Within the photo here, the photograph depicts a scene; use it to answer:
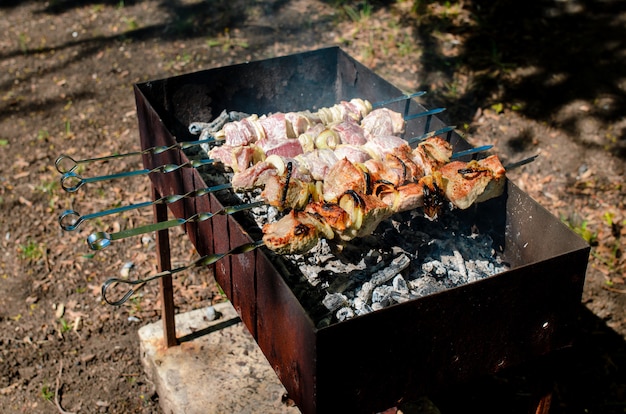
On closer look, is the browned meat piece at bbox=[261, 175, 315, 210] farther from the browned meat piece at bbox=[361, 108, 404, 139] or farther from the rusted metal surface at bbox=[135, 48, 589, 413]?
the browned meat piece at bbox=[361, 108, 404, 139]

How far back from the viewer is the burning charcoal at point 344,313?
2689 mm

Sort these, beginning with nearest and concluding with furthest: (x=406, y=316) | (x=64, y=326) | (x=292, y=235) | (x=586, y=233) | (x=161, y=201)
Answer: (x=406, y=316), (x=292, y=235), (x=161, y=201), (x=64, y=326), (x=586, y=233)

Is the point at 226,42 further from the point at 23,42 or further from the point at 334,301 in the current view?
the point at 334,301

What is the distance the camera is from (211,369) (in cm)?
396

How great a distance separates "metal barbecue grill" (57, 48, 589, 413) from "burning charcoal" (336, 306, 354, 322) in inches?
4.2

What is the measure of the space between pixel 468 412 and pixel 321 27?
5052mm

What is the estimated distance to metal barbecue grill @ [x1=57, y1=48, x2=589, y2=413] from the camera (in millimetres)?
2221

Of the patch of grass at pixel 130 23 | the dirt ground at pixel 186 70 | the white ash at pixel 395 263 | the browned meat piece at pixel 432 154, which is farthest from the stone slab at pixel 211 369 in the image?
the patch of grass at pixel 130 23

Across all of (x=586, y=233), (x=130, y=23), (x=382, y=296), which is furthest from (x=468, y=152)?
(x=130, y=23)

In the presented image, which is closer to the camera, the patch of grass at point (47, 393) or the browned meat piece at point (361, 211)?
the browned meat piece at point (361, 211)

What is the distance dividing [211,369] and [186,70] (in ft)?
13.9

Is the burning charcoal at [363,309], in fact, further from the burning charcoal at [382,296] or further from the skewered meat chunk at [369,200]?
the skewered meat chunk at [369,200]

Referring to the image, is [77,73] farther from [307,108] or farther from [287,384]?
[287,384]

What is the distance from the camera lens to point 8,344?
178 inches
